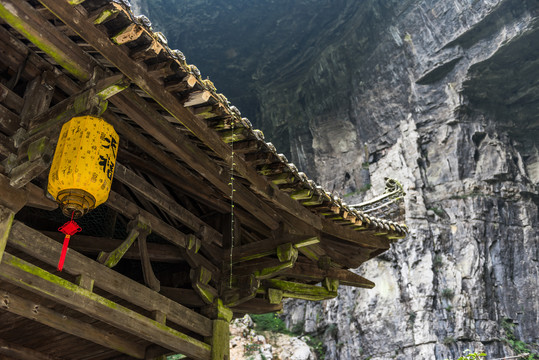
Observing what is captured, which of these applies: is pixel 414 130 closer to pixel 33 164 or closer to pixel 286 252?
pixel 286 252

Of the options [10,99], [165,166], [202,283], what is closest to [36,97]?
[10,99]

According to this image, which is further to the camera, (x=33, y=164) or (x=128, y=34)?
(x=33, y=164)

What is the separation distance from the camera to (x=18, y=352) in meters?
5.68

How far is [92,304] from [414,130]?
77.8ft

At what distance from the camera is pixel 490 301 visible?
830 inches

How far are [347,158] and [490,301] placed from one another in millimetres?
10966

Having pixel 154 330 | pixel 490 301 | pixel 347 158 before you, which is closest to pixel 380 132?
pixel 347 158

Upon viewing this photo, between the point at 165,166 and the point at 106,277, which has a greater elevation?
the point at 165,166

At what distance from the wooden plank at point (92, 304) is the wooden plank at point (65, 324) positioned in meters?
0.50

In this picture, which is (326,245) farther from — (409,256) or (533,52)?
(533,52)

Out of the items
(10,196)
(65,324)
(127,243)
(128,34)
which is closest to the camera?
(128,34)

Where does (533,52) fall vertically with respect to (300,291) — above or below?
above

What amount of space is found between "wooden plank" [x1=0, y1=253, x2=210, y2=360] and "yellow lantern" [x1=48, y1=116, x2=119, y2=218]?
25.2 inches

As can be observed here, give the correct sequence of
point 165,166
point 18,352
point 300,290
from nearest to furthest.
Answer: point 165,166 → point 18,352 → point 300,290
